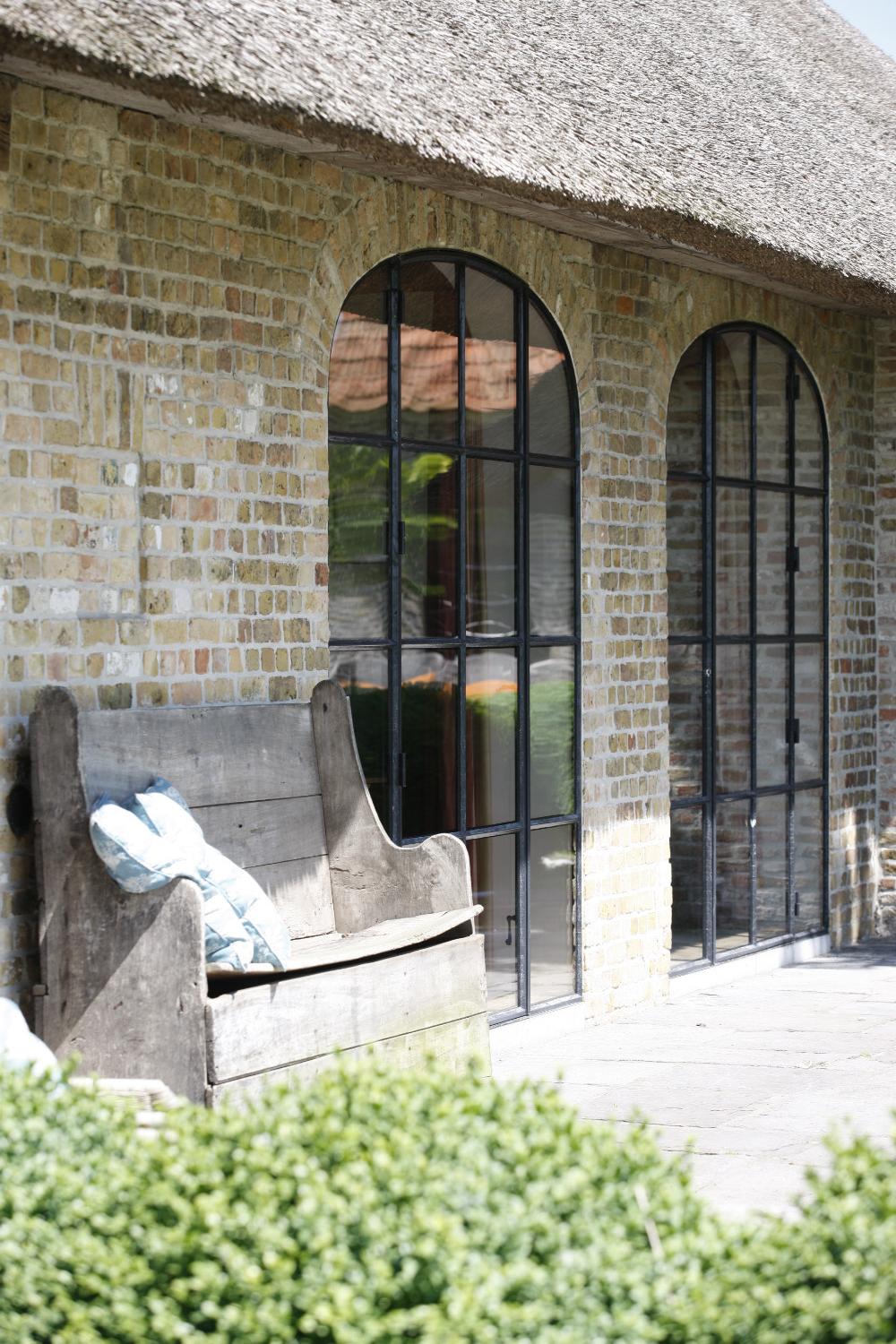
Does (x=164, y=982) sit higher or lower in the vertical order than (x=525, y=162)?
lower

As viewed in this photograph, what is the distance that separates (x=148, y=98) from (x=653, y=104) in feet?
8.45

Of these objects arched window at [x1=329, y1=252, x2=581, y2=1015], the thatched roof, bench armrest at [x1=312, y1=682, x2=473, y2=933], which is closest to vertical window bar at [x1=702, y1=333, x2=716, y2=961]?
the thatched roof

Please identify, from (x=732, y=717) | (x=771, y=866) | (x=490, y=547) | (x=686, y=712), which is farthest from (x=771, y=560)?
(x=490, y=547)

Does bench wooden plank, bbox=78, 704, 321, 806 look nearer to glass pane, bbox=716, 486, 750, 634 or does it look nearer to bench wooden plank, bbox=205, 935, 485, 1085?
bench wooden plank, bbox=205, 935, 485, 1085

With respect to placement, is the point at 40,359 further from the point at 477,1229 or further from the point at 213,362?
the point at 477,1229

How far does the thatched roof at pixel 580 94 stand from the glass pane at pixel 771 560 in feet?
3.41

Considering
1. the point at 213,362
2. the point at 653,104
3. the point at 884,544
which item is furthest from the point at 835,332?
the point at 213,362

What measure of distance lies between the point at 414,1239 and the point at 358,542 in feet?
11.5

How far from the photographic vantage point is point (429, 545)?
5.93m

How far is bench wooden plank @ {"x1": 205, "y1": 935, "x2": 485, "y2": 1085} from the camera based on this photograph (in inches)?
165

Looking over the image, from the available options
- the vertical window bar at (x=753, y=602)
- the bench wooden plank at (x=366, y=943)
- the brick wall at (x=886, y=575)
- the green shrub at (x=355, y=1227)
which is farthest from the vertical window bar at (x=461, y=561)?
the green shrub at (x=355, y=1227)

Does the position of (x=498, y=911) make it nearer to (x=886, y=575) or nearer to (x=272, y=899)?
(x=272, y=899)

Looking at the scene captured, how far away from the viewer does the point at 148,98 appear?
4.32m

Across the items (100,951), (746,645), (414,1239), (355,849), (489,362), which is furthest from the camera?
(746,645)
